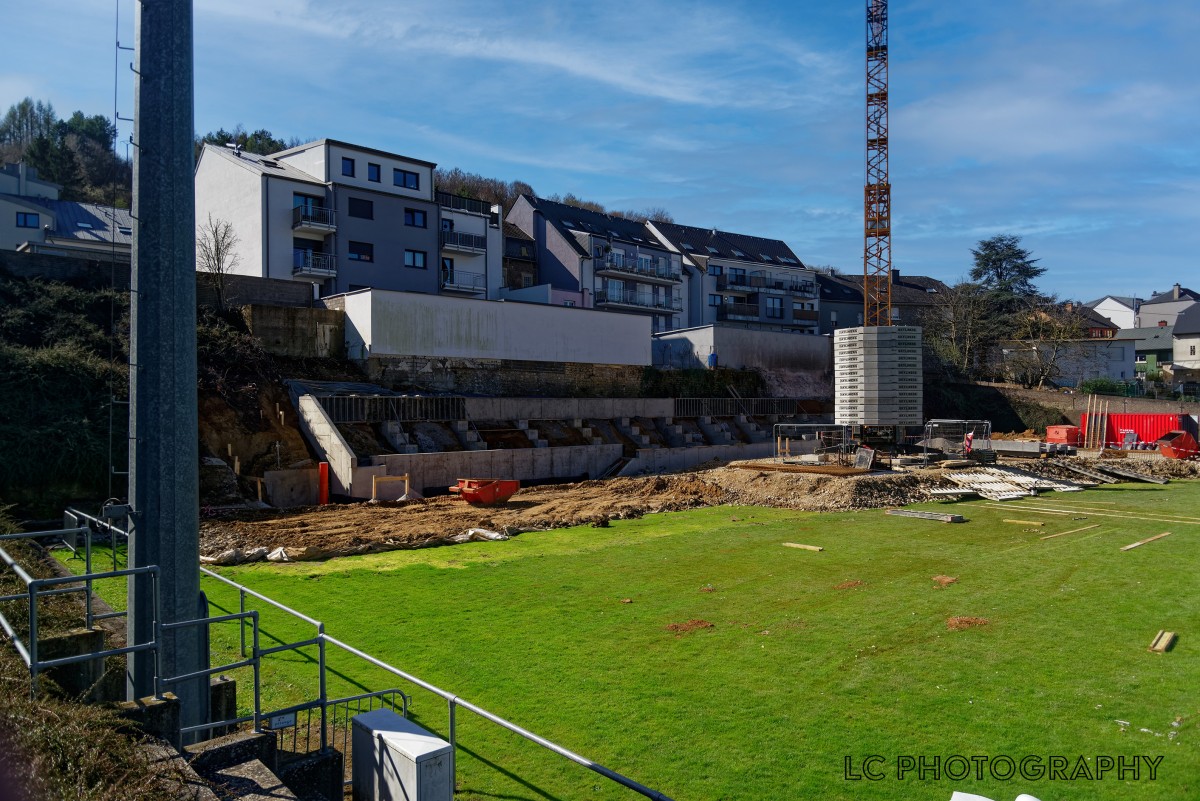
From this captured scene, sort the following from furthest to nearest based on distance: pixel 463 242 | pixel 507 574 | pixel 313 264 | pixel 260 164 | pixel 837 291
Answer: pixel 837 291 < pixel 463 242 < pixel 260 164 < pixel 313 264 < pixel 507 574

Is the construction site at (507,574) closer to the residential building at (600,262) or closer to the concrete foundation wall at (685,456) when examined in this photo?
the concrete foundation wall at (685,456)

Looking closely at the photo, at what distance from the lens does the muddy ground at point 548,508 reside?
55.4 ft

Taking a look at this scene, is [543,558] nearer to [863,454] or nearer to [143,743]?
[143,743]

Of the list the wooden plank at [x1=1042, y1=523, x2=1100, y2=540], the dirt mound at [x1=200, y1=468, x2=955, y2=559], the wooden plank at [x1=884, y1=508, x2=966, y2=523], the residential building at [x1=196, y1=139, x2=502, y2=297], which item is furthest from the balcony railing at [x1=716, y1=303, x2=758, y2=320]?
the wooden plank at [x1=1042, y1=523, x2=1100, y2=540]

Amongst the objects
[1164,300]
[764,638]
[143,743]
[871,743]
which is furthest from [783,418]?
[1164,300]

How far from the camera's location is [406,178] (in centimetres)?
4134

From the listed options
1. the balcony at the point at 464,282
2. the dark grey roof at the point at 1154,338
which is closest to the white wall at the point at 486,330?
the balcony at the point at 464,282

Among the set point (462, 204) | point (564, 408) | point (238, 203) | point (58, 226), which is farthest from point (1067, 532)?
point (58, 226)

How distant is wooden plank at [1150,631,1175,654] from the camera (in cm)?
923

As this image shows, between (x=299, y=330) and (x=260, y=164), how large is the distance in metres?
12.6

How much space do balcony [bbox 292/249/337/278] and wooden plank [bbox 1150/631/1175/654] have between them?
3446cm

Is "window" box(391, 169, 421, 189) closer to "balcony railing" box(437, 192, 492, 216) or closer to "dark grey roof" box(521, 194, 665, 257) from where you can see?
"balcony railing" box(437, 192, 492, 216)

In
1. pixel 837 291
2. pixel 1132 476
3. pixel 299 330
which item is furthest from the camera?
pixel 837 291

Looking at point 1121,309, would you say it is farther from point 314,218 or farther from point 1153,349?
point 314,218
